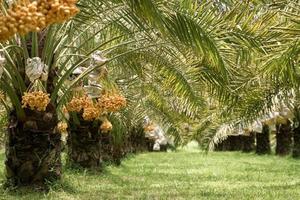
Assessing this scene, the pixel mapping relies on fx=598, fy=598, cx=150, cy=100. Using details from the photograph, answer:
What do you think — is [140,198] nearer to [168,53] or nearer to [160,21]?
[168,53]

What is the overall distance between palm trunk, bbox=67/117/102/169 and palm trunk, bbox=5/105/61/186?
3.33 meters

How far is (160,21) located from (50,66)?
3.55 m

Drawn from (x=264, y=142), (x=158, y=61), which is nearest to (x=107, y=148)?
(x=158, y=61)

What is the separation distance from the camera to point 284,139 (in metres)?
23.5

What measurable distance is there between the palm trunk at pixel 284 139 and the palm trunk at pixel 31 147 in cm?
1603

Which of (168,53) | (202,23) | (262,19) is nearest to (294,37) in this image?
(262,19)

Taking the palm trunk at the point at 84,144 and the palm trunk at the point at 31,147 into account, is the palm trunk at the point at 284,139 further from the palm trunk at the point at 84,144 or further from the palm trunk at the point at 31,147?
the palm trunk at the point at 31,147

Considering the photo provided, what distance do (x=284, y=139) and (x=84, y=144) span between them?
13507 mm

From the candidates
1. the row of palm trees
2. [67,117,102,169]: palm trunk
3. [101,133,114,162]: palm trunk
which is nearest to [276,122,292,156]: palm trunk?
[101,133,114,162]: palm trunk

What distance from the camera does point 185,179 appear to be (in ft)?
39.5

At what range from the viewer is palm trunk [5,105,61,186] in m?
7.83

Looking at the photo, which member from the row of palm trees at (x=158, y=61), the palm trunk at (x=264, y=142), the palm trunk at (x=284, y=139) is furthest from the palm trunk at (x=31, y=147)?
the palm trunk at (x=264, y=142)

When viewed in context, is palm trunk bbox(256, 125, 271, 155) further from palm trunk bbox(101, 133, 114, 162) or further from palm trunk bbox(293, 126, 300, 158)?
palm trunk bbox(101, 133, 114, 162)

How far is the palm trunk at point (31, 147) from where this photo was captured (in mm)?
7832
